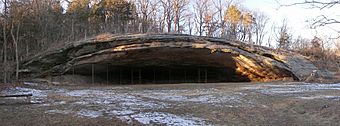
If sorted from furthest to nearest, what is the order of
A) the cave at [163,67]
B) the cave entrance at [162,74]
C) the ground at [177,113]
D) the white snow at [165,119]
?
the cave entrance at [162,74], the cave at [163,67], the ground at [177,113], the white snow at [165,119]

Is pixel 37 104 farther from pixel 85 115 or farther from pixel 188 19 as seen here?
pixel 188 19

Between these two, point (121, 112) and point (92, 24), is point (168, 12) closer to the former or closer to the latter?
point (92, 24)

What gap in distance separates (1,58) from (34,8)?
7064mm

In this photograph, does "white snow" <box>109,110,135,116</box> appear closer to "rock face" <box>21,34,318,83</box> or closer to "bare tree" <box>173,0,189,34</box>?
"rock face" <box>21,34,318,83</box>

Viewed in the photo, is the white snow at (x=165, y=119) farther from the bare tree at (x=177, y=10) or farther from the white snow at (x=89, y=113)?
the bare tree at (x=177, y=10)

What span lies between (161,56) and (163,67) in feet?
17.6

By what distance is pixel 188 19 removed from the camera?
185 ft

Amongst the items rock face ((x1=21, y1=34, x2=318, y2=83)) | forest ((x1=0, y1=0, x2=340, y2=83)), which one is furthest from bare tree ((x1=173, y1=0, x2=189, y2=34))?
rock face ((x1=21, y1=34, x2=318, y2=83))

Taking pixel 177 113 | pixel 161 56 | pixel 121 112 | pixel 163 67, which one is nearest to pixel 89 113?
pixel 121 112

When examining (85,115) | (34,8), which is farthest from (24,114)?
(34,8)

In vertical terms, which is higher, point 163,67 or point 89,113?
point 163,67

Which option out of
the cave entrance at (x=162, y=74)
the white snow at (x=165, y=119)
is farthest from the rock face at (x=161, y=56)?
the white snow at (x=165, y=119)

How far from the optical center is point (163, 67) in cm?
3556

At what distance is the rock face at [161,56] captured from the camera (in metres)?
26.7
